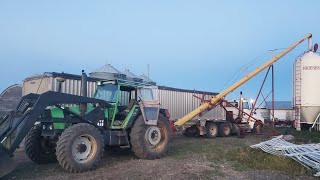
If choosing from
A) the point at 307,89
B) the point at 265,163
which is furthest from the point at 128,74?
the point at 265,163

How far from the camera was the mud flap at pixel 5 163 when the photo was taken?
819cm

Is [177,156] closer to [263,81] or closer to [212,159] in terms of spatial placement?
[212,159]

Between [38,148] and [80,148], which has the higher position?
[80,148]

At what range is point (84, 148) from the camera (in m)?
9.70

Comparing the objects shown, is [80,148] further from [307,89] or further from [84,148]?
[307,89]

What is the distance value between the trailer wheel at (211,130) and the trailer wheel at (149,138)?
9682 millimetres

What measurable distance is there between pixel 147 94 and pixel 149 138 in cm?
163

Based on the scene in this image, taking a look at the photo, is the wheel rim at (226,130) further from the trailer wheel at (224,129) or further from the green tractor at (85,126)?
the green tractor at (85,126)

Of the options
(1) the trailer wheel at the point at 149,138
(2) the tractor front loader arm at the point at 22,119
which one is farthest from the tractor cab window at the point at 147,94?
(2) the tractor front loader arm at the point at 22,119

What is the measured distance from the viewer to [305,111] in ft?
77.0

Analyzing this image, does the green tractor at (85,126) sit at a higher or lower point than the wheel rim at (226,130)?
higher

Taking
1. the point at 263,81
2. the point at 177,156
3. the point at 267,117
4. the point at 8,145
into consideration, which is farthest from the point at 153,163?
the point at 267,117

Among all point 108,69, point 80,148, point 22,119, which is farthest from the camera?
point 108,69

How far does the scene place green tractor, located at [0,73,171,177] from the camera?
915 centimetres
